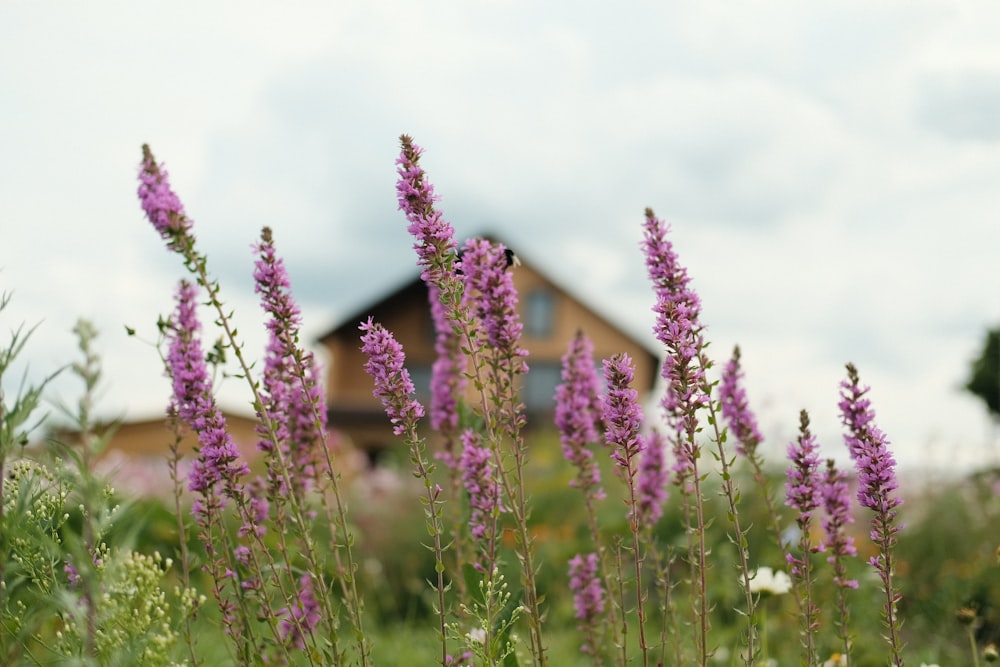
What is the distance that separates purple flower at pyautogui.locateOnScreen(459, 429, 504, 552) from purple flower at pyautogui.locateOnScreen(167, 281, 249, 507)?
901mm

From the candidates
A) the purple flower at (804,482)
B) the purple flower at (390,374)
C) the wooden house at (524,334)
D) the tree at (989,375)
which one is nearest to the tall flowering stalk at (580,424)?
the purple flower at (804,482)

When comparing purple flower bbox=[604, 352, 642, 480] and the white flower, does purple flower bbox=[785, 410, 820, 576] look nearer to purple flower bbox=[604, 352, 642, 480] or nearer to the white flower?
purple flower bbox=[604, 352, 642, 480]

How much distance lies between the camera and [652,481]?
4684mm

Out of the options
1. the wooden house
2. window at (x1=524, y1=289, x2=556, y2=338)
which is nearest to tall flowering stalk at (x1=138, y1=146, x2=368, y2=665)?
the wooden house

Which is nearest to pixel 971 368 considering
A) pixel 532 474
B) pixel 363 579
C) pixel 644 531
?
pixel 532 474

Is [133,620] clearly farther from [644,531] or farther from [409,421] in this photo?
[644,531]

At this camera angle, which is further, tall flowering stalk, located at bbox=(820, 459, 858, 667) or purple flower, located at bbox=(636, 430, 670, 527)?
purple flower, located at bbox=(636, 430, 670, 527)

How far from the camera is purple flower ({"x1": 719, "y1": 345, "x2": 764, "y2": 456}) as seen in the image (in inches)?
170

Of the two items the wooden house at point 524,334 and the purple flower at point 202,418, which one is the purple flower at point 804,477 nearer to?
the purple flower at point 202,418

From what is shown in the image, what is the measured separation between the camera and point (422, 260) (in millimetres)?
3504

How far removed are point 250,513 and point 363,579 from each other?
7032 mm

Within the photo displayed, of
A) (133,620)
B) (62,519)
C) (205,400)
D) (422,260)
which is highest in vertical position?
(422,260)

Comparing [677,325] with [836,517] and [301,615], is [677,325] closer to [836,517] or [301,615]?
[836,517]

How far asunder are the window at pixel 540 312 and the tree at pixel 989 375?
814 inches
